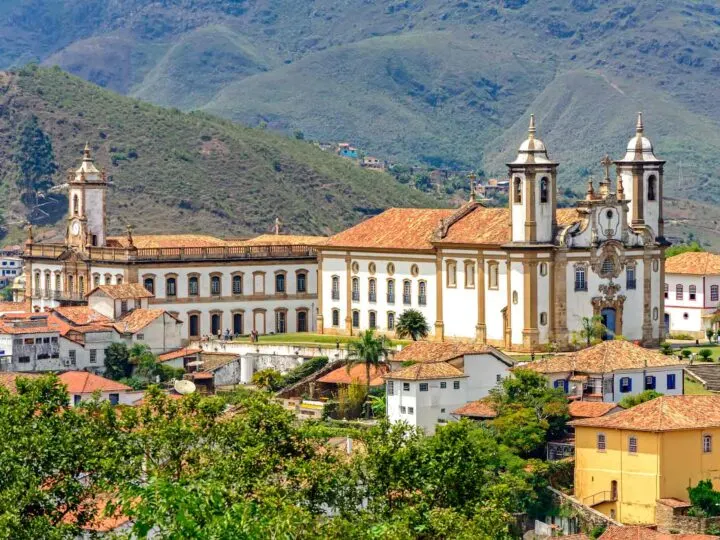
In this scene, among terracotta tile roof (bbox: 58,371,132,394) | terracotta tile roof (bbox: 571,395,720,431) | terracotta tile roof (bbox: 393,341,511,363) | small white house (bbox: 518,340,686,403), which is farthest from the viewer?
terracotta tile roof (bbox: 58,371,132,394)

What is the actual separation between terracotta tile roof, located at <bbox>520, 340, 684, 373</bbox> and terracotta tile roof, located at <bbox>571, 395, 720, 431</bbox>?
21.1 ft

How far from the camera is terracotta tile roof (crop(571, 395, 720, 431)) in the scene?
71562mm

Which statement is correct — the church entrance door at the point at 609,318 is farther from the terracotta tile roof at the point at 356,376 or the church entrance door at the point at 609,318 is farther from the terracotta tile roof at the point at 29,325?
the terracotta tile roof at the point at 29,325

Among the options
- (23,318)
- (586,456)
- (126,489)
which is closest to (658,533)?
(586,456)

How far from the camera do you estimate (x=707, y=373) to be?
86.3 meters

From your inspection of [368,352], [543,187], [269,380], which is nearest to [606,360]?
[368,352]

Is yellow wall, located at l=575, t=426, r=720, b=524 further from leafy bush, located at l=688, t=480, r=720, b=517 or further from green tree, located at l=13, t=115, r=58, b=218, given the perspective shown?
green tree, located at l=13, t=115, r=58, b=218

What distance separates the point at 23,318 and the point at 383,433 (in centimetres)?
4120

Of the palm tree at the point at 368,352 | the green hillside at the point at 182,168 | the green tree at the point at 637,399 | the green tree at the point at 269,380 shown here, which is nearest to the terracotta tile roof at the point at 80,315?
the green tree at the point at 269,380

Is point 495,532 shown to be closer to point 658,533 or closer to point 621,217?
point 658,533

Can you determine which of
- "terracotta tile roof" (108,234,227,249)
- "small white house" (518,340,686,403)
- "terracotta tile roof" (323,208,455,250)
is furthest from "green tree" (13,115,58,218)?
"small white house" (518,340,686,403)

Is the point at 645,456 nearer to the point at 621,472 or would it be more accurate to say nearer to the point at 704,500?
the point at 621,472

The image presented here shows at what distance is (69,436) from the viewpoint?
54094mm

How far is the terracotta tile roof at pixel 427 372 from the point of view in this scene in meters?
80.2
